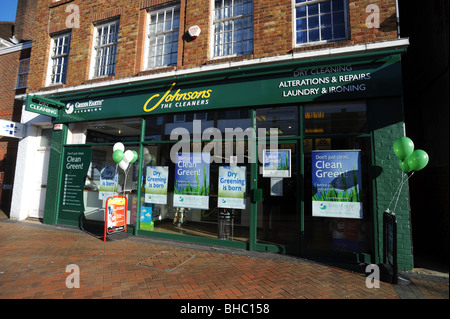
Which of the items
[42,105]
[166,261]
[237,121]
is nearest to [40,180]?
[42,105]

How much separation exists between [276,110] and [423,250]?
4759mm

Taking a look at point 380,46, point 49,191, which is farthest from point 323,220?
point 49,191

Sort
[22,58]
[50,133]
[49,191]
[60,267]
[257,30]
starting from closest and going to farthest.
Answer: [60,267]
[257,30]
[49,191]
[50,133]
[22,58]

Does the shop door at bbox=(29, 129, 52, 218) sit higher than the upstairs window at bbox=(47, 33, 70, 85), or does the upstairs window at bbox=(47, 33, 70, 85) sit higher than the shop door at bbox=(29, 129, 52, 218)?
the upstairs window at bbox=(47, 33, 70, 85)

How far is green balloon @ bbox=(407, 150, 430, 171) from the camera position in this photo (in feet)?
13.4

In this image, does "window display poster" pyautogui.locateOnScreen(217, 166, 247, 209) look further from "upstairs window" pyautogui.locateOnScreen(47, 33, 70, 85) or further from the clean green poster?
"upstairs window" pyautogui.locateOnScreen(47, 33, 70, 85)

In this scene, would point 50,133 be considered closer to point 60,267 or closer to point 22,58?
point 22,58

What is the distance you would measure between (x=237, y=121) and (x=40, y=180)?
7961 millimetres

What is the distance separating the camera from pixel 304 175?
539 centimetres

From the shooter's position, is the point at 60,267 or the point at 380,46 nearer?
the point at 60,267

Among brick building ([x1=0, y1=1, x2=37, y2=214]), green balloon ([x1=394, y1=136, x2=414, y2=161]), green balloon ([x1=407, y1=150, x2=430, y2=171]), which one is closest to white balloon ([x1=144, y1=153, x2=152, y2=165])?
green balloon ([x1=394, y1=136, x2=414, y2=161])

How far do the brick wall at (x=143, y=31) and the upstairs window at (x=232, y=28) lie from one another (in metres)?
0.32

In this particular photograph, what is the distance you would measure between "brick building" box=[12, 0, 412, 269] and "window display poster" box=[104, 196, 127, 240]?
34cm

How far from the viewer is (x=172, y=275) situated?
13.7 ft
